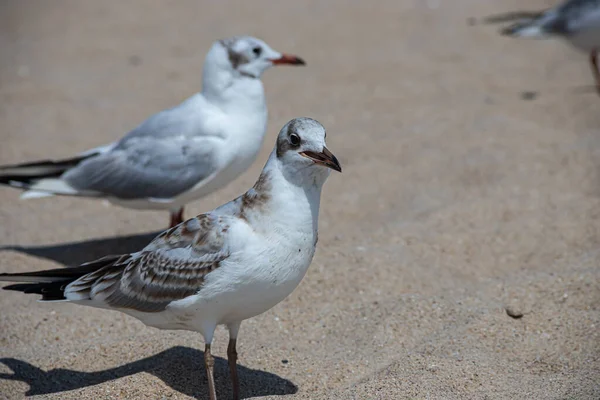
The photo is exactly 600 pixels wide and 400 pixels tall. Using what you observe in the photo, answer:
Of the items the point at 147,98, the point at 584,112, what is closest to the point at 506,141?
the point at 584,112

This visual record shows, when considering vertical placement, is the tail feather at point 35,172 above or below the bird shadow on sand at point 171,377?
above

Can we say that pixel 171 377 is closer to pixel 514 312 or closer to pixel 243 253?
pixel 243 253

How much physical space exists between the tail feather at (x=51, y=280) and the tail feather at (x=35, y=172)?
189 cm

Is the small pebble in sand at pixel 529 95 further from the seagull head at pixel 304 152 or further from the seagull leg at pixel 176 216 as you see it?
the seagull head at pixel 304 152

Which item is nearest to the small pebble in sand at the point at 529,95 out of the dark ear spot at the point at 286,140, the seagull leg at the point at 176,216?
the seagull leg at the point at 176,216

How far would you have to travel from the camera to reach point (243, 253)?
3570 millimetres

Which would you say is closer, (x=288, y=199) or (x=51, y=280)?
(x=288, y=199)

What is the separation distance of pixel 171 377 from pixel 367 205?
252 centimetres

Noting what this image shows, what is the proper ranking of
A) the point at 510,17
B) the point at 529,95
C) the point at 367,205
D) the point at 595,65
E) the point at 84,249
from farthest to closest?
1. the point at 510,17
2. the point at 595,65
3. the point at 529,95
4. the point at 367,205
5. the point at 84,249

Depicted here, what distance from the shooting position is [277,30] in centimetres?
1028

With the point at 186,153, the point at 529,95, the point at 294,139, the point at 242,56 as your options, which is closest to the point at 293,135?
the point at 294,139

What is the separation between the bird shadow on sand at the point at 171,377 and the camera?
13.4 ft

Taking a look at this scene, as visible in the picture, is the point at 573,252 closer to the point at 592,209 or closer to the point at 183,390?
the point at 592,209

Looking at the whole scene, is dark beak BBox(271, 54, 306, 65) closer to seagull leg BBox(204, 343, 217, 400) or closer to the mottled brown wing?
the mottled brown wing
